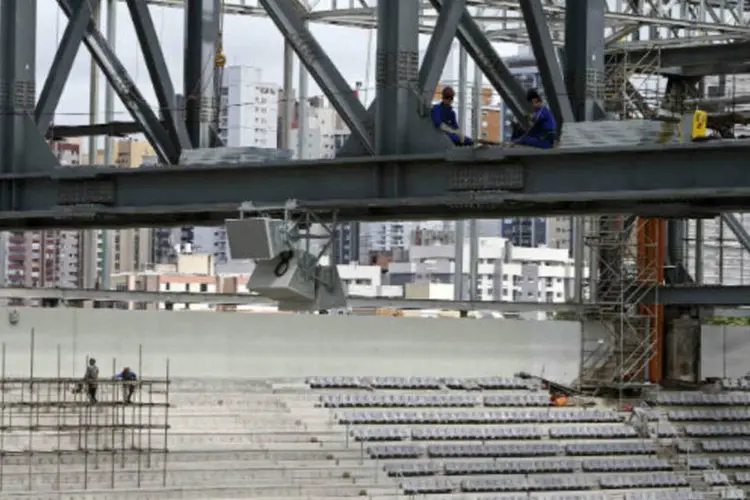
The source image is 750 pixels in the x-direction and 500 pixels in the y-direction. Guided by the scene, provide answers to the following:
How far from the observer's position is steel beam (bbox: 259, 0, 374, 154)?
74.2 ft

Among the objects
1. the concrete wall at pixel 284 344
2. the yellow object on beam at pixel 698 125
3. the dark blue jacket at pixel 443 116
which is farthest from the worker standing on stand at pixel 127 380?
the yellow object on beam at pixel 698 125

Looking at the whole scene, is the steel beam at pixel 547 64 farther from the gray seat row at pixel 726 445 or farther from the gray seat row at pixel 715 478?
the gray seat row at pixel 726 445

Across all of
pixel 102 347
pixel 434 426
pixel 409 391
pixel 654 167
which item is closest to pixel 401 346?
pixel 409 391

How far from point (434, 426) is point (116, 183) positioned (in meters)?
19.9

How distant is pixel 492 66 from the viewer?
918 inches

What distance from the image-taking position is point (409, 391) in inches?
1832

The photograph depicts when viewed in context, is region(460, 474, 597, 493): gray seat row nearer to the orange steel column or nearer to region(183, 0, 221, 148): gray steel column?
the orange steel column

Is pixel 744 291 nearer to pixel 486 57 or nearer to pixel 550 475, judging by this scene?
pixel 550 475

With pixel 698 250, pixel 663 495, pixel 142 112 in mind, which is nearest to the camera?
pixel 142 112

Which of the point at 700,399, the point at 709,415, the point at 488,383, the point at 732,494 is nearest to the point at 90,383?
the point at 488,383

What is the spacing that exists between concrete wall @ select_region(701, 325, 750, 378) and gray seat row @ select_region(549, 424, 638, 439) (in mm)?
8303

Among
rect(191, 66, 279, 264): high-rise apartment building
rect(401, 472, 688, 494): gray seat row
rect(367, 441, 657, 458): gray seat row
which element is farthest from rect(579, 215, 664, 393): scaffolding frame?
rect(191, 66, 279, 264): high-rise apartment building

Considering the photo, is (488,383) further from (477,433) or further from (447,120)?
(447,120)

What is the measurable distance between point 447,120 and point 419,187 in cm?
86
